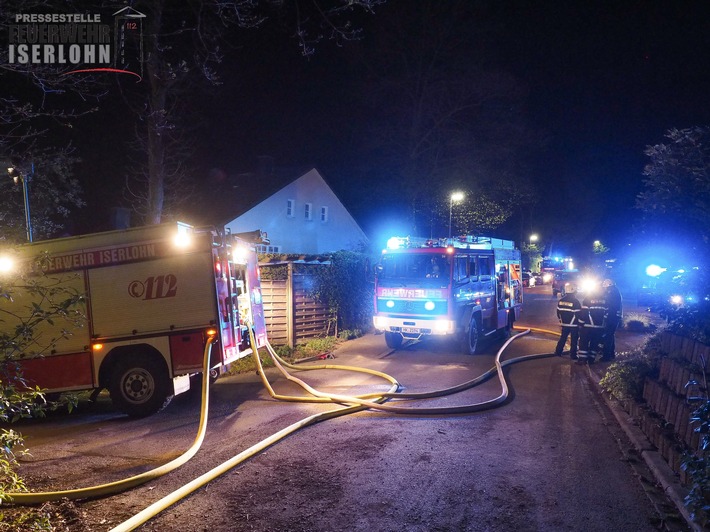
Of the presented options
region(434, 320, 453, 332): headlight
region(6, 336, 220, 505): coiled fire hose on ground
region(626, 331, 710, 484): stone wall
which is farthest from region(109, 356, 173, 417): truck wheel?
region(626, 331, 710, 484): stone wall

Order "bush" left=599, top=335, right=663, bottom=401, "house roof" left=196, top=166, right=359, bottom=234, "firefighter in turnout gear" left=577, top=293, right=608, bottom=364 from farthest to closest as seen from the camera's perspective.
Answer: "house roof" left=196, top=166, right=359, bottom=234, "firefighter in turnout gear" left=577, top=293, right=608, bottom=364, "bush" left=599, top=335, right=663, bottom=401

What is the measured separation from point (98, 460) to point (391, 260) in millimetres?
7602

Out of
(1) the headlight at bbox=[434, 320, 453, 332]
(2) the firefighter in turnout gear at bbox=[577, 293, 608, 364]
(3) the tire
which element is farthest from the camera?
(3) the tire

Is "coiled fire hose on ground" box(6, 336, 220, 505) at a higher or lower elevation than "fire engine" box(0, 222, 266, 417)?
lower

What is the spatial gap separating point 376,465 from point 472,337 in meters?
7.25

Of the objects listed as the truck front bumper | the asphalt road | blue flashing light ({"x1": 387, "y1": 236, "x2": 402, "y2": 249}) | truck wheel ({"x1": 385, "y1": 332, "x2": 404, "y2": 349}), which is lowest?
the asphalt road

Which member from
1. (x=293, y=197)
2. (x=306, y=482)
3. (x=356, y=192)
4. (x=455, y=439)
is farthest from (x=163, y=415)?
(x=356, y=192)

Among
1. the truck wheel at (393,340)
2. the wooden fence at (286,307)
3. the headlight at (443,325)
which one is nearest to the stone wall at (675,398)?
the headlight at (443,325)

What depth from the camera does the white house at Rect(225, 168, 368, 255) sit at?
26094 millimetres

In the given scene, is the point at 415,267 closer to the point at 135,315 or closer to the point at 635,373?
the point at 635,373

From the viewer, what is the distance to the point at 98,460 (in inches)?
218

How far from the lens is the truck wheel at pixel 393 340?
12588mm

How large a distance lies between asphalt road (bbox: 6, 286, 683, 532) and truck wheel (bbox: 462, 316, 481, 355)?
2970mm

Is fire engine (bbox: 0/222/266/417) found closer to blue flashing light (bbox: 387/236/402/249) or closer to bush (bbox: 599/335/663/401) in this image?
blue flashing light (bbox: 387/236/402/249)
